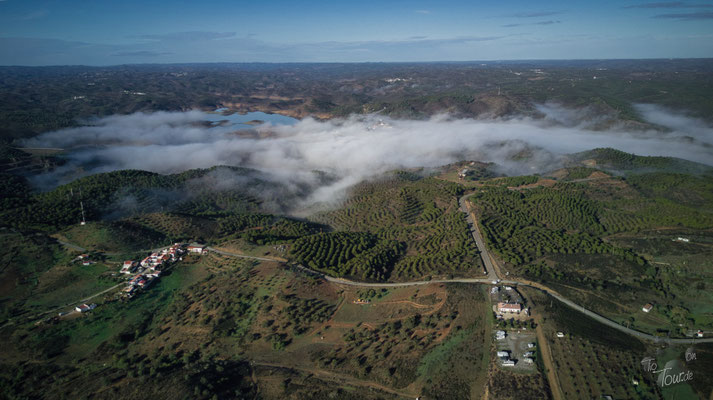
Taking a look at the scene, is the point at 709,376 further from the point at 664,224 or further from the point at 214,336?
the point at 214,336

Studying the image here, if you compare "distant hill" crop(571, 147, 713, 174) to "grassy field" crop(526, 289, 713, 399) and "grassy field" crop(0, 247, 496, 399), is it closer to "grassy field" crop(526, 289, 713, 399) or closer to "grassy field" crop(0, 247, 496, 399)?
"grassy field" crop(526, 289, 713, 399)

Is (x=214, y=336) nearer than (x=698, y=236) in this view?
Yes

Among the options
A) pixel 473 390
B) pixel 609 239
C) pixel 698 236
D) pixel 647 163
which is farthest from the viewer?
pixel 647 163

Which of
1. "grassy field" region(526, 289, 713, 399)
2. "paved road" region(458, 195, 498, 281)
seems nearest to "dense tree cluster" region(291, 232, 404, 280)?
"paved road" region(458, 195, 498, 281)

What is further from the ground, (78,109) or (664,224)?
(78,109)

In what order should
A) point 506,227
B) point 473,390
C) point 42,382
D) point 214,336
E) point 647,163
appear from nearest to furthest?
point 473,390, point 42,382, point 214,336, point 506,227, point 647,163

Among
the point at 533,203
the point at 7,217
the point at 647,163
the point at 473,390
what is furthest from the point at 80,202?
the point at 647,163

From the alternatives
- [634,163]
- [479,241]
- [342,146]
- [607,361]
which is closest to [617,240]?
[479,241]

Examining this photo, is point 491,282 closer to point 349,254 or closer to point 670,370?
point 670,370
